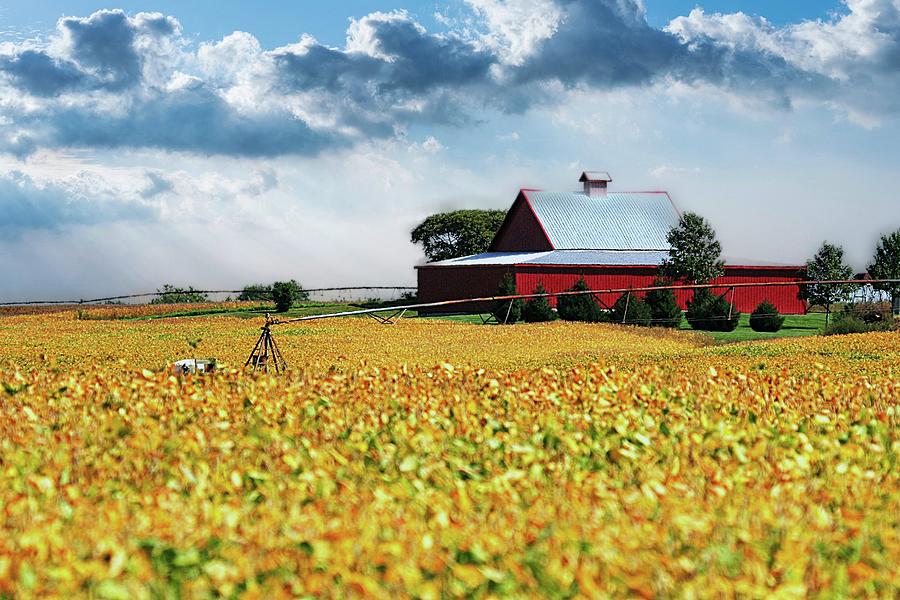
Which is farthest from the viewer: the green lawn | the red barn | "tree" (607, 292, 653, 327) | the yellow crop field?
the red barn

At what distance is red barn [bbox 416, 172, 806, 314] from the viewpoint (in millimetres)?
49219

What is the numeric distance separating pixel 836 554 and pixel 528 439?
9.73 feet

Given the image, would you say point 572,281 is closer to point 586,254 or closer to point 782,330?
point 586,254

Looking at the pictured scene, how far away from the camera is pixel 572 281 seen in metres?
49.2

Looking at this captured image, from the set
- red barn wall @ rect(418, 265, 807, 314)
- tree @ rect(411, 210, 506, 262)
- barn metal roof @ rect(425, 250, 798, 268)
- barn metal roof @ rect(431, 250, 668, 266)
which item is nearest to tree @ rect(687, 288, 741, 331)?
red barn wall @ rect(418, 265, 807, 314)

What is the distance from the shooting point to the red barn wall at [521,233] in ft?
186

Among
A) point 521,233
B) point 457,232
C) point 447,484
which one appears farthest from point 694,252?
point 447,484

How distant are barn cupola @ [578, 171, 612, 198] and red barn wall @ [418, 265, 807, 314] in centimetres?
→ 1136

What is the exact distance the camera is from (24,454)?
24.4 feet

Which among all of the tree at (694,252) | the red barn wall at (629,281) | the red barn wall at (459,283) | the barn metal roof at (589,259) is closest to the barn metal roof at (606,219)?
the barn metal roof at (589,259)

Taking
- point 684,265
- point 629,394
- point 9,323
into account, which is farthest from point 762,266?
point 629,394

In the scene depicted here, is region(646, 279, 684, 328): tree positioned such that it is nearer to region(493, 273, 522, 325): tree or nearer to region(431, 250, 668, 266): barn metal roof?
region(493, 273, 522, 325): tree

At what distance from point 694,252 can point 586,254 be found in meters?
7.84

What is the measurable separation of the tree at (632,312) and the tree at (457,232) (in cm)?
3737
